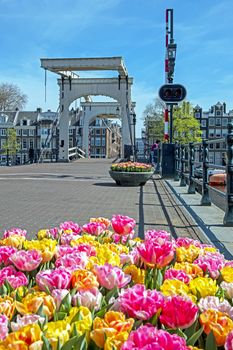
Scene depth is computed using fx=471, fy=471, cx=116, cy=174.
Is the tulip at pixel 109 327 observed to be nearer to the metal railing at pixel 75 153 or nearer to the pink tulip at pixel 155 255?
the pink tulip at pixel 155 255

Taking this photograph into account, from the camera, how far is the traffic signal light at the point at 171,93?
1552cm

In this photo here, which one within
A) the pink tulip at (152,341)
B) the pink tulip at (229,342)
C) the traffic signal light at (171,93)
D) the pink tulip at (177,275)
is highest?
the traffic signal light at (171,93)

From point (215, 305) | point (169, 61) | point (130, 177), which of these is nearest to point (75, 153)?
point (169, 61)

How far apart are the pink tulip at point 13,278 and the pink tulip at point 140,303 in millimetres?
520

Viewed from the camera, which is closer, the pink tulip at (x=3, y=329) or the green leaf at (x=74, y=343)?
the green leaf at (x=74, y=343)

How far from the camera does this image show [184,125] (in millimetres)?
63188

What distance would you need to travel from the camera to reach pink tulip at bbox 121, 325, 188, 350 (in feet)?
3.84

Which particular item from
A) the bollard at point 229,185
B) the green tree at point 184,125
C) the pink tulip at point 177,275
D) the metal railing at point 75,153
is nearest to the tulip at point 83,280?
the pink tulip at point 177,275

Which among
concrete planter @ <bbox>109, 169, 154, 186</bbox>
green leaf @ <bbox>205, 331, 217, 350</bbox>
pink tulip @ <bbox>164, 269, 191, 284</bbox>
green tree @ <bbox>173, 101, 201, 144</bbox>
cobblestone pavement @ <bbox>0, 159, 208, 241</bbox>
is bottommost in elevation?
cobblestone pavement @ <bbox>0, 159, 208, 241</bbox>

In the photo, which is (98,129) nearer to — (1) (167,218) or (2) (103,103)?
(2) (103,103)

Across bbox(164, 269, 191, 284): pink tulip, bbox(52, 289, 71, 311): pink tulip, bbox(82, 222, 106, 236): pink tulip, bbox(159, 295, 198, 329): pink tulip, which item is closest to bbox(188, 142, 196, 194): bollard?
bbox(82, 222, 106, 236): pink tulip

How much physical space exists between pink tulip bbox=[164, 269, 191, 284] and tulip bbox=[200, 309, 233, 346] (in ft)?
1.44

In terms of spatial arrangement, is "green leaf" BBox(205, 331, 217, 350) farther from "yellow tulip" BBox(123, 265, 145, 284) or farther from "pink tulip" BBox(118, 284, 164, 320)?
"yellow tulip" BBox(123, 265, 145, 284)

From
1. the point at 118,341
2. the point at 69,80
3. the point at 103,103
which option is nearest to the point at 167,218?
the point at 118,341
